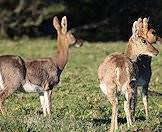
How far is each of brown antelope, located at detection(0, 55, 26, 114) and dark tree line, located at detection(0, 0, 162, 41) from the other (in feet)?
69.2

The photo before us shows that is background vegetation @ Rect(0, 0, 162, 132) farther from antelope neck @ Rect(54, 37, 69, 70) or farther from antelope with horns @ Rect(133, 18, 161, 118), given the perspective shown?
antelope neck @ Rect(54, 37, 69, 70)

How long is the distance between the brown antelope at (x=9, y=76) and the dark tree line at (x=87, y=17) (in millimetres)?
21087

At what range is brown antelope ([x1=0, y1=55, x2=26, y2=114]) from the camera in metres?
10.7

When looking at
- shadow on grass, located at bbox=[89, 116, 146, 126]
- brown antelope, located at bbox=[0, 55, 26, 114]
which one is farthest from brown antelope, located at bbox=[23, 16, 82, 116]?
shadow on grass, located at bbox=[89, 116, 146, 126]

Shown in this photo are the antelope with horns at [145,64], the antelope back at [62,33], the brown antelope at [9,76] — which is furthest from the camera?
the antelope back at [62,33]

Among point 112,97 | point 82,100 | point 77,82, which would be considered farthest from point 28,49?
point 112,97

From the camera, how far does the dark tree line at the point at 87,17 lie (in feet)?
105

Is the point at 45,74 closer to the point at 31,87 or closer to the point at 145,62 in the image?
the point at 31,87

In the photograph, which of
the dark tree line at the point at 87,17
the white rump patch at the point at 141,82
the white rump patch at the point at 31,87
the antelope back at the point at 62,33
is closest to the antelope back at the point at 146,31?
the white rump patch at the point at 141,82

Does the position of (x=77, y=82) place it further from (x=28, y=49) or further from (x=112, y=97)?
(x=28, y=49)

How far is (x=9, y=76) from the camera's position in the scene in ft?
35.4

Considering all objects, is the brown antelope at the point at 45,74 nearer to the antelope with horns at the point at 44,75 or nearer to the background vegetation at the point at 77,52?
the antelope with horns at the point at 44,75

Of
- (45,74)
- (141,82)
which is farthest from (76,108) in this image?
(141,82)

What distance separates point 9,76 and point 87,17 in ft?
80.4
